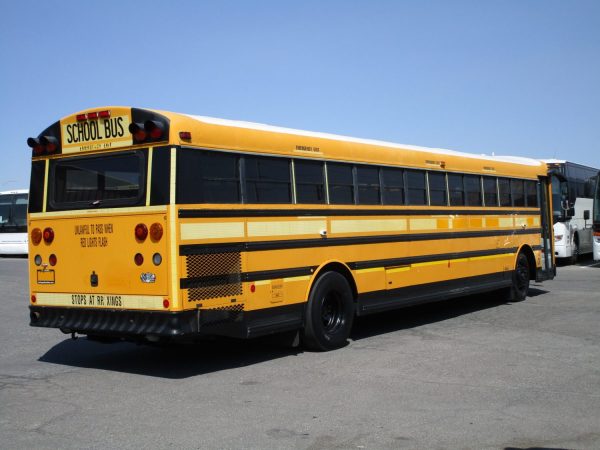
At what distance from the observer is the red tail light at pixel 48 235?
8.70 meters

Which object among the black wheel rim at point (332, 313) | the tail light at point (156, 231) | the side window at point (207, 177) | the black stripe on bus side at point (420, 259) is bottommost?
the black wheel rim at point (332, 313)

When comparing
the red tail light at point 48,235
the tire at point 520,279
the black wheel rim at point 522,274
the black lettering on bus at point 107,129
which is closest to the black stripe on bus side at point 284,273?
the black lettering on bus at point 107,129

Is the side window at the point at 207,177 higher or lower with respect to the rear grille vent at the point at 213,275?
higher

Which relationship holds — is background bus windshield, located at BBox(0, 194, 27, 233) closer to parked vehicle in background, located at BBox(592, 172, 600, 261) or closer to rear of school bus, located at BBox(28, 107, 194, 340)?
parked vehicle in background, located at BBox(592, 172, 600, 261)

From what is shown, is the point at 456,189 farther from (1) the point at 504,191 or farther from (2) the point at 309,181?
(2) the point at 309,181

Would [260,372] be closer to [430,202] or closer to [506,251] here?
[430,202]

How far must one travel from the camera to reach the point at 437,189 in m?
12.2

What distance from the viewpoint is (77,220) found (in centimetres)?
847

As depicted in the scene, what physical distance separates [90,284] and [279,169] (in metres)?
2.49

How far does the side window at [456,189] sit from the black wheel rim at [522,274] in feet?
9.00

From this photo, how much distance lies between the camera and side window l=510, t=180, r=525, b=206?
14758mm

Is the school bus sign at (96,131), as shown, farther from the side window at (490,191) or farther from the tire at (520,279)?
the tire at (520,279)

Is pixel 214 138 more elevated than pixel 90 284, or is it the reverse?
pixel 214 138

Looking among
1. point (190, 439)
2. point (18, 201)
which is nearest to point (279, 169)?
point (190, 439)
